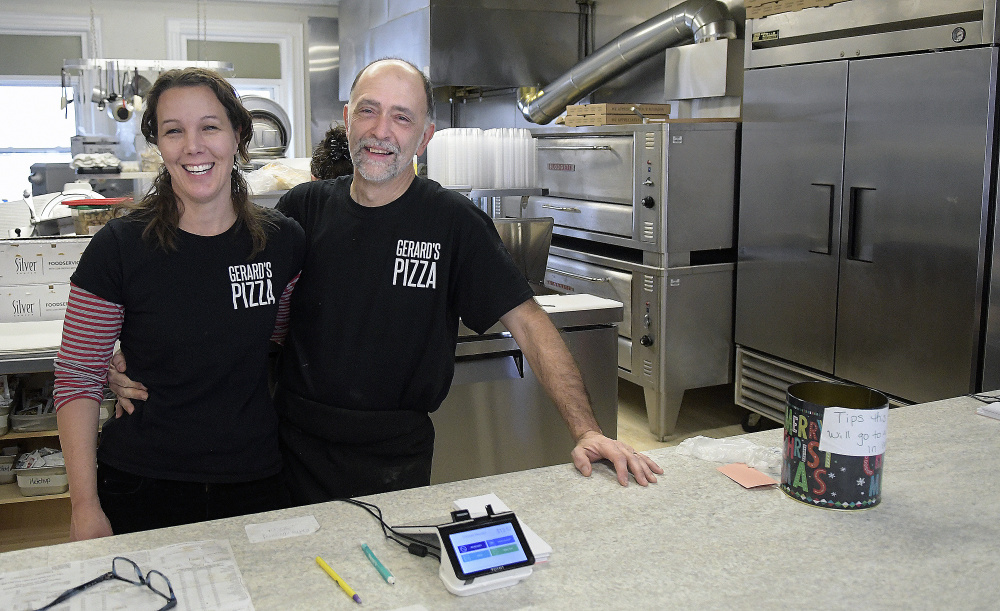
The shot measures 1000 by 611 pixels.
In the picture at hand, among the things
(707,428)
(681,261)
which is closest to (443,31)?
(681,261)

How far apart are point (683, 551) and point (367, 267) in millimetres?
840

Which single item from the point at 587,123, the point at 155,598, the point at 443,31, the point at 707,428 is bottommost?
the point at 707,428

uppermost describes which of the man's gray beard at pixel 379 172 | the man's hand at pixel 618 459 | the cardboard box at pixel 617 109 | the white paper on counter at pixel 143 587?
the cardboard box at pixel 617 109

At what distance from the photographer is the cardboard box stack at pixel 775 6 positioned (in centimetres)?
360

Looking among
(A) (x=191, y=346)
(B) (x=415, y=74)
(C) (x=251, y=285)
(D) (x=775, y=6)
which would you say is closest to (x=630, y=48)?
(D) (x=775, y=6)

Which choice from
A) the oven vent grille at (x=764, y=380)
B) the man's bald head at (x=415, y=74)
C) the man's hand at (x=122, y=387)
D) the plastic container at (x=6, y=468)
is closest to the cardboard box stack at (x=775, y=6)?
the oven vent grille at (x=764, y=380)

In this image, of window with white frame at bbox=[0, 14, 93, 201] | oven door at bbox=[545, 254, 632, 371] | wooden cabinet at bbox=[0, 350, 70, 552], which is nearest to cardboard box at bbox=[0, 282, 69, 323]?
wooden cabinet at bbox=[0, 350, 70, 552]

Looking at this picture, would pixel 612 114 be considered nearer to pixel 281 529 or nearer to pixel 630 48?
pixel 630 48

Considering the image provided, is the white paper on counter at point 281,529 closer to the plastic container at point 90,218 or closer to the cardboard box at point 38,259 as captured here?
the cardboard box at point 38,259

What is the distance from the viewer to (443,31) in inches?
233

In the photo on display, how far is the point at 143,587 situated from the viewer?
3.34 feet

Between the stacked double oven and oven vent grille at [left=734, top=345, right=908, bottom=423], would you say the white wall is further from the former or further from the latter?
oven vent grille at [left=734, top=345, right=908, bottom=423]

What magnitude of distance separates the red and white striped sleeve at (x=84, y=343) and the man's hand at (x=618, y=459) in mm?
804

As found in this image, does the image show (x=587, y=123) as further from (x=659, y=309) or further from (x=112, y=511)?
(x=112, y=511)
